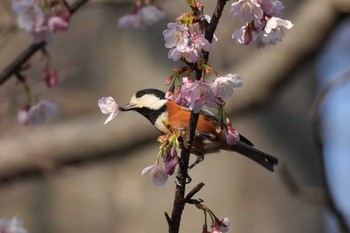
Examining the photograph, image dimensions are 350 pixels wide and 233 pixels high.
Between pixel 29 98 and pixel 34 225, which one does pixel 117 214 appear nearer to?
pixel 34 225

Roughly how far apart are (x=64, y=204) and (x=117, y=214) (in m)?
0.31

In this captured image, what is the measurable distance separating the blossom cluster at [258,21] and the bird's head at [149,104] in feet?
1.10

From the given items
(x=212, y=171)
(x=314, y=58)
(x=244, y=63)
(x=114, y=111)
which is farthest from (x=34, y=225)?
(x=114, y=111)

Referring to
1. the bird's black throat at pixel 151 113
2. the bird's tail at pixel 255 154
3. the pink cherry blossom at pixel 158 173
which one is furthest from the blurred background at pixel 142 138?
the pink cherry blossom at pixel 158 173

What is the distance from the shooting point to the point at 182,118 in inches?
66.1

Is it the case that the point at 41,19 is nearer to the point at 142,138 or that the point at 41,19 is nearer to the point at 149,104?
the point at 149,104

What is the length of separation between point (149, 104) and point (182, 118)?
102 mm

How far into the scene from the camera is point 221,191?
144 inches

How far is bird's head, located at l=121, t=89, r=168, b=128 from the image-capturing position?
1535 mm

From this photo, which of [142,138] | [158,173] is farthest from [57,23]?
[142,138]

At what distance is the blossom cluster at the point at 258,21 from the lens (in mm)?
1157

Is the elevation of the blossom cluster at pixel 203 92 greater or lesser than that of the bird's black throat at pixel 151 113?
greater

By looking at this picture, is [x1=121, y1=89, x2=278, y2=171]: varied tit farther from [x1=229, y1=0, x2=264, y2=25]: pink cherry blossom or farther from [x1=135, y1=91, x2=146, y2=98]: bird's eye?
[x1=229, y1=0, x2=264, y2=25]: pink cherry blossom

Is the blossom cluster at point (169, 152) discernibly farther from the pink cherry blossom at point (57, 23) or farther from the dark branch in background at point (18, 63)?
the pink cherry blossom at point (57, 23)
